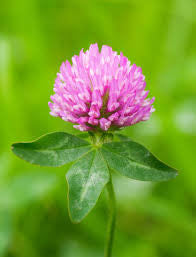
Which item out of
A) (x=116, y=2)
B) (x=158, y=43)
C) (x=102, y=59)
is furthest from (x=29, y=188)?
(x=116, y=2)

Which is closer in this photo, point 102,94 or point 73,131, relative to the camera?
point 102,94

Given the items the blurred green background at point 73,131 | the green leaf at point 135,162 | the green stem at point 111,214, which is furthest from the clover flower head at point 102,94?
the blurred green background at point 73,131

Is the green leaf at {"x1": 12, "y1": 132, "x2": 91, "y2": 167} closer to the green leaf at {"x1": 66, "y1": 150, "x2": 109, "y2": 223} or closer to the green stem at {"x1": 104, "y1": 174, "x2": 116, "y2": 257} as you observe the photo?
the green leaf at {"x1": 66, "y1": 150, "x2": 109, "y2": 223}

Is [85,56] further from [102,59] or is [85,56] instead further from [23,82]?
[23,82]

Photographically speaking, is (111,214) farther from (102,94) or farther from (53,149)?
(102,94)

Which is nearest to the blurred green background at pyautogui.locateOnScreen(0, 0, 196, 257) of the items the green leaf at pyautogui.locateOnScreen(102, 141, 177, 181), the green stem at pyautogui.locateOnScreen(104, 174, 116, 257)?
the green stem at pyautogui.locateOnScreen(104, 174, 116, 257)

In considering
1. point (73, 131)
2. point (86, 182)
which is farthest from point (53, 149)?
point (73, 131)

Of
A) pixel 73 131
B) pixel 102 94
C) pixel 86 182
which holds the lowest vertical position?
pixel 73 131
